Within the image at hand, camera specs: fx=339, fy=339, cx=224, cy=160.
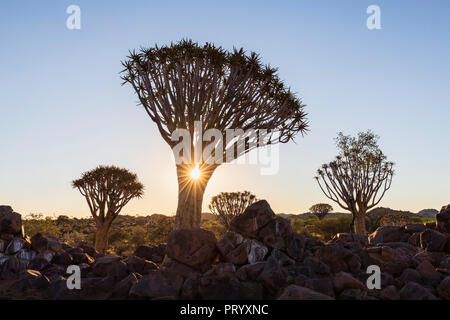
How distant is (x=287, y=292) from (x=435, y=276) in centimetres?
368

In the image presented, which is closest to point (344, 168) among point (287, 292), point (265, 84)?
point (265, 84)

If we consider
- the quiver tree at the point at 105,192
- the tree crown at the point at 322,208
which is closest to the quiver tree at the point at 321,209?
the tree crown at the point at 322,208

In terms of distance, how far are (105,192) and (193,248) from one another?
1248cm

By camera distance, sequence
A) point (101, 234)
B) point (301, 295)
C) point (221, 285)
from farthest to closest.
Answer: point (101, 234) < point (221, 285) < point (301, 295)

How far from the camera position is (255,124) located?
1146cm

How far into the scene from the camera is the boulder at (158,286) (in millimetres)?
6621

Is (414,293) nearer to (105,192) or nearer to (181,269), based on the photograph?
(181,269)

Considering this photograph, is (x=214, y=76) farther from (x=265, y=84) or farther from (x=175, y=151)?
(x=175, y=151)

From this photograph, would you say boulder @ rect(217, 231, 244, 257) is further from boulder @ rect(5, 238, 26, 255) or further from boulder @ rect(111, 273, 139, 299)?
boulder @ rect(5, 238, 26, 255)

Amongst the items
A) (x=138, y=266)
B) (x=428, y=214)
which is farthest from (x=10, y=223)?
(x=428, y=214)

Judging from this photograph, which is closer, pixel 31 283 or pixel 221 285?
pixel 221 285

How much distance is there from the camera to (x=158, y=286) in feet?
22.1

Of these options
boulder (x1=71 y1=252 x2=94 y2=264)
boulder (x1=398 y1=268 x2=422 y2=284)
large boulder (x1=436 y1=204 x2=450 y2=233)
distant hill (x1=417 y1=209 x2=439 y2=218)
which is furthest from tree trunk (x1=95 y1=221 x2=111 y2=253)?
distant hill (x1=417 y1=209 x2=439 y2=218)

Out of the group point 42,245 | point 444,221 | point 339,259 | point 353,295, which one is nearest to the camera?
point 353,295
